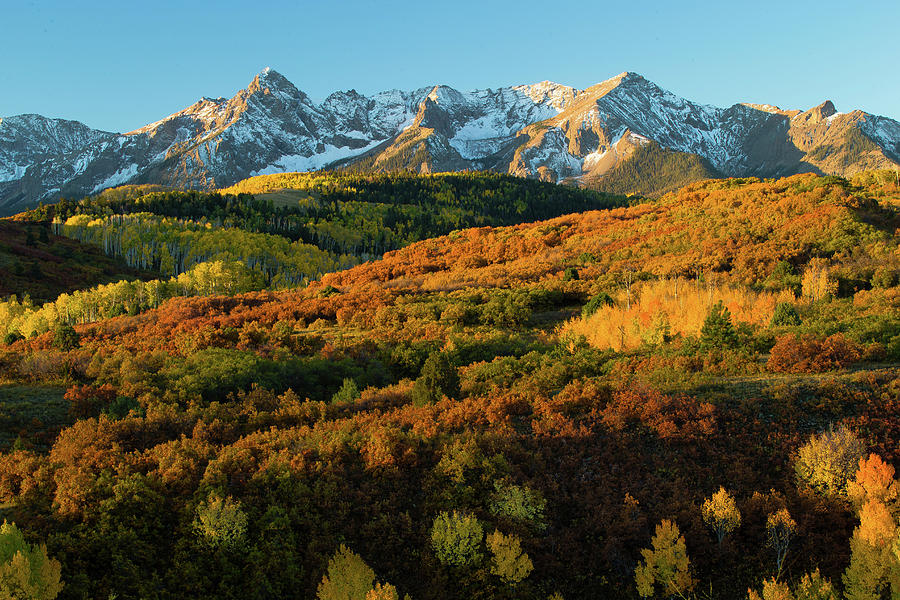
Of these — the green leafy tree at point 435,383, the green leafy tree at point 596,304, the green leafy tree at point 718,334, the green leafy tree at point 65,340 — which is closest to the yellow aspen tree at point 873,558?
the green leafy tree at point 718,334

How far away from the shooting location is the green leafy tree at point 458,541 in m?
11.0

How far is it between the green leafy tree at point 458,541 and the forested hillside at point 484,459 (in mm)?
42

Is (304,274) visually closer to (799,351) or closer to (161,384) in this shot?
(161,384)

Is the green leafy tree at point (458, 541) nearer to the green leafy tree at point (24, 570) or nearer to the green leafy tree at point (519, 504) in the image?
the green leafy tree at point (519, 504)

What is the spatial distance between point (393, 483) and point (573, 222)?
5739 cm

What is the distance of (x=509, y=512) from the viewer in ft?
39.4

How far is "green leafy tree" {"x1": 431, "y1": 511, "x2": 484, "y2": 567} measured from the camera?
11047 millimetres

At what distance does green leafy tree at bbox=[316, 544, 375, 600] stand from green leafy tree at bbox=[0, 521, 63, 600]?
454 centimetres

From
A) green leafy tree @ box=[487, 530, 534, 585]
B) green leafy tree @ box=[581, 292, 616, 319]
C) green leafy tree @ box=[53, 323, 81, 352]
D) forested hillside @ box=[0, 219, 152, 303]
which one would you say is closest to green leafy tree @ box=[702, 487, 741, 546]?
green leafy tree @ box=[487, 530, 534, 585]

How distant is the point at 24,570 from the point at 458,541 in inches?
296

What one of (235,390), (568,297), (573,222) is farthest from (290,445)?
(573,222)

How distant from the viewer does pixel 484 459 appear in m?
13.1

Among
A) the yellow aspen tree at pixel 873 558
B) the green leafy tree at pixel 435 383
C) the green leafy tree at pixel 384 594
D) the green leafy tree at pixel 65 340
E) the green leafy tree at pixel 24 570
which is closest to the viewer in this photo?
the green leafy tree at pixel 24 570

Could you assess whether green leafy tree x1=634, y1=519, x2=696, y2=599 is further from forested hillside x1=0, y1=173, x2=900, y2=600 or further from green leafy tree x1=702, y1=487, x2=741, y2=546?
green leafy tree x1=702, y1=487, x2=741, y2=546
